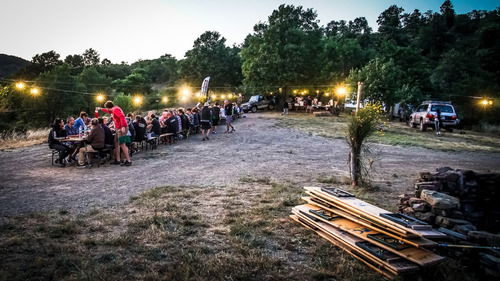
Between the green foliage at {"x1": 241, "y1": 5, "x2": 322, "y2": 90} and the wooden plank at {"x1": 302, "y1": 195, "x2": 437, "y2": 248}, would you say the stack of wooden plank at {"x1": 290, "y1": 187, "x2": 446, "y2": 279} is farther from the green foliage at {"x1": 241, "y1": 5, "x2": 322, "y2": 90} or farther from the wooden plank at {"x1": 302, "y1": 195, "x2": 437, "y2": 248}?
the green foliage at {"x1": 241, "y1": 5, "x2": 322, "y2": 90}

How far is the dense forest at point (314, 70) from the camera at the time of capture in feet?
91.2

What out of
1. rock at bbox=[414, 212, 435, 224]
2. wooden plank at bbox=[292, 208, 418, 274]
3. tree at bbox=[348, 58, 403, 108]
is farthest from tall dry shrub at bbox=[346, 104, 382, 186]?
tree at bbox=[348, 58, 403, 108]

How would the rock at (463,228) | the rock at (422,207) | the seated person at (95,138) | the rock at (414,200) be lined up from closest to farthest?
the rock at (463,228) < the rock at (422,207) < the rock at (414,200) < the seated person at (95,138)

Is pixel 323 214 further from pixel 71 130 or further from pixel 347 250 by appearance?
pixel 71 130

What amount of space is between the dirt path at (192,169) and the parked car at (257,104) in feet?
71.4

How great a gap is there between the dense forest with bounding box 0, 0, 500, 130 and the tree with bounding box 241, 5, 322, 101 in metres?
0.12

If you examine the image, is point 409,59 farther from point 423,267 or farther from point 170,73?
point 170,73

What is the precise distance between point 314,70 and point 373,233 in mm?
36834

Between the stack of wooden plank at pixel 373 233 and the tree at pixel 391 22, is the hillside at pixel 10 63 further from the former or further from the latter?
the stack of wooden plank at pixel 373 233

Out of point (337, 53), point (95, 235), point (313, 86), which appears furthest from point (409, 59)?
point (95, 235)

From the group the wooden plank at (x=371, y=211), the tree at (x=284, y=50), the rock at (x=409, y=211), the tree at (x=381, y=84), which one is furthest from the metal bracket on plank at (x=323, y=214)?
the tree at (x=284, y=50)

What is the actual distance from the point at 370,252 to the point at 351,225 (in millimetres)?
633

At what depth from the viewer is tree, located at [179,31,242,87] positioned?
2050 inches

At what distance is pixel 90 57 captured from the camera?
102 metres
